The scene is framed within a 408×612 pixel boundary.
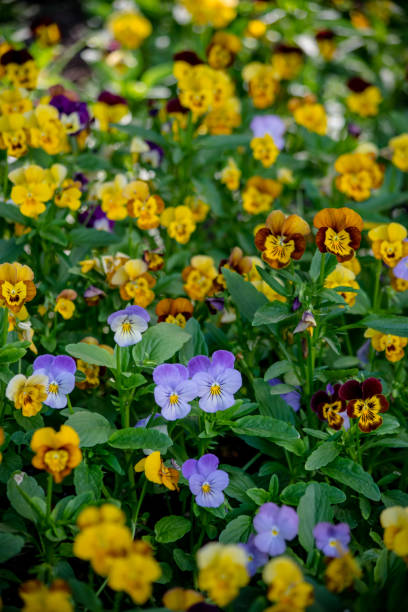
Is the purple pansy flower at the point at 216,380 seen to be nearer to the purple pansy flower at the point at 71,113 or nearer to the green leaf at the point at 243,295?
the green leaf at the point at 243,295

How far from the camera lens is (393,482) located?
1.97 meters

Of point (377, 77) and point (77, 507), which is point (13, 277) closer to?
point (77, 507)

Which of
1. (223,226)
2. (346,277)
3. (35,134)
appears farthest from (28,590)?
(223,226)

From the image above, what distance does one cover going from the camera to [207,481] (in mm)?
1579

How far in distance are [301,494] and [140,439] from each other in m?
0.42

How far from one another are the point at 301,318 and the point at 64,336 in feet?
2.60

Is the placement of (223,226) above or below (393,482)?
above

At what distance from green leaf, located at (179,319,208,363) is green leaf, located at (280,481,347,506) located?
1.41 feet

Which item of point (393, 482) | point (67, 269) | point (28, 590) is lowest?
point (393, 482)

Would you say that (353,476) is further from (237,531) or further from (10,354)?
(10,354)

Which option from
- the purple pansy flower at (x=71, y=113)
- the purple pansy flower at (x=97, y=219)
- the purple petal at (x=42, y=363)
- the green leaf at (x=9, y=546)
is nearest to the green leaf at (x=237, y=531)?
the green leaf at (x=9, y=546)

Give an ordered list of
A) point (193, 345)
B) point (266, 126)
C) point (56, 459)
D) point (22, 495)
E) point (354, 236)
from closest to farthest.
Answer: point (56, 459)
point (22, 495)
point (354, 236)
point (193, 345)
point (266, 126)

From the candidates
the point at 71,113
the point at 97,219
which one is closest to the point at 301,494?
the point at 97,219

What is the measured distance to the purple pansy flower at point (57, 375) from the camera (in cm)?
160
